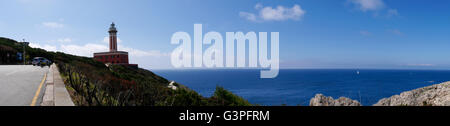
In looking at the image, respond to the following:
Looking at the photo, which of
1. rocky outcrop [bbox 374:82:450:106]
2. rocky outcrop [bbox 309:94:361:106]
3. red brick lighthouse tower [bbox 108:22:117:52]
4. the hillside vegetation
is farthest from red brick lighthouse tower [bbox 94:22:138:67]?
rocky outcrop [bbox 374:82:450:106]

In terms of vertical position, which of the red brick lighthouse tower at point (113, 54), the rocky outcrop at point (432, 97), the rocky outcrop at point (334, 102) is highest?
the red brick lighthouse tower at point (113, 54)

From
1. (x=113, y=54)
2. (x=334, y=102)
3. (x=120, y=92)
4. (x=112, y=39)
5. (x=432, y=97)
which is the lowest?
(x=334, y=102)

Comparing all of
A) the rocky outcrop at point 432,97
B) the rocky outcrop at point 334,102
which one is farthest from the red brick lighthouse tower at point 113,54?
the rocky outcrop at point 432,97

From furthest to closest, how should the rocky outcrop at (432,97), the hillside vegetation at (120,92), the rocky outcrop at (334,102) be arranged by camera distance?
the rocky outcrop at (334,102)
the rocky outcrop at (432,97)
the hillside vegetation at (120,92)

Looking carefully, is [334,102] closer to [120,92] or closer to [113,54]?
[120,92]

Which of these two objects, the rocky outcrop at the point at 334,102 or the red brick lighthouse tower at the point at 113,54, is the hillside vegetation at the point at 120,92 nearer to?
the rocky outcrop at the point at 334,102

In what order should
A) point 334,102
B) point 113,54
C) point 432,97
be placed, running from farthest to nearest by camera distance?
1. point 113,54
2. point 334,102
3. point 432,97

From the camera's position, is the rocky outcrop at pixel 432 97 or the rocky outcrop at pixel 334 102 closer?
the rocky outcrop at pixel 432 97

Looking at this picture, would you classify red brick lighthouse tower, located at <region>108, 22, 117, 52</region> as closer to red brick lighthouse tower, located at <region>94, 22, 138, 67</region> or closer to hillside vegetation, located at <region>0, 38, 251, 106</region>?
red brick lighthouse tower, located at <region>94, 22, 138, 67</region>

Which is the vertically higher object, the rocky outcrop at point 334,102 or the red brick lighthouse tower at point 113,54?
the red brick lighthouse tower at point 113,54

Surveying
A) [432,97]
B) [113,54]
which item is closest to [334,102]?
[432,97]
